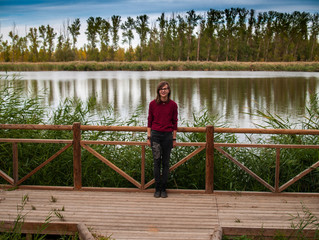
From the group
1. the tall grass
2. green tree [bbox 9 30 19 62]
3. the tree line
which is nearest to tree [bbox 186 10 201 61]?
the tree line

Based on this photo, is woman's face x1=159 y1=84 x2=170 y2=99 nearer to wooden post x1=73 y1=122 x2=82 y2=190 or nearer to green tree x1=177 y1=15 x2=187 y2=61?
wooden post x1=73 y1=122 x2=82 y2=190

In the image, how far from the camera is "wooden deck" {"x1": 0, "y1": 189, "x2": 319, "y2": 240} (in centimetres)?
405

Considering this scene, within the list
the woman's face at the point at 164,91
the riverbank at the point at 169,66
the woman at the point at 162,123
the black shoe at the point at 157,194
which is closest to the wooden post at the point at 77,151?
the woman at the point at 162,123

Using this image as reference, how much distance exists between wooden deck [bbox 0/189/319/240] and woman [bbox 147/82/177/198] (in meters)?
0.46

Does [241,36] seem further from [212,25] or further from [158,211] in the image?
[158,211]

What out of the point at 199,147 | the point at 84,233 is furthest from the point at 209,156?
the point at 84,233

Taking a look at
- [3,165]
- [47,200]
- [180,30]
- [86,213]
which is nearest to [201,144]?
[86,213]

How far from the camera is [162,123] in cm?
489

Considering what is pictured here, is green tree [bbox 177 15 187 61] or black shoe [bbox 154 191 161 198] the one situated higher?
green tree [bbox 177 15 187 61]

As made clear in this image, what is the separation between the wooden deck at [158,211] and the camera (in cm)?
405

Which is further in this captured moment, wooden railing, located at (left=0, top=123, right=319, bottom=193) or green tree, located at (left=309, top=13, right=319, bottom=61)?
green tree, located at (left=309, top=13, right=319, bottom=61)

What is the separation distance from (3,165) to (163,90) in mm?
3270

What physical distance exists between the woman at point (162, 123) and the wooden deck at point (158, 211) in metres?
0.46

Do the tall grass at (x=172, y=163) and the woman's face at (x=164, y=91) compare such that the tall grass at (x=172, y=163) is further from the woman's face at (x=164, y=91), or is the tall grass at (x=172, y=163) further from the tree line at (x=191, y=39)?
the tree line at (x=191, y=39)
